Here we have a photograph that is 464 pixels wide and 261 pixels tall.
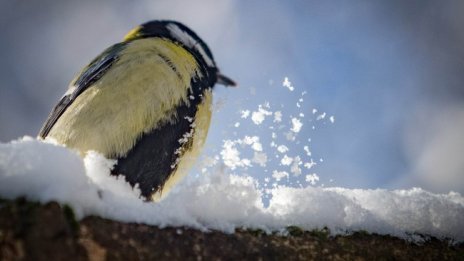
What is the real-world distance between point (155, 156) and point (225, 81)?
1.44 meters

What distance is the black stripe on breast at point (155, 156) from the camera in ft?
7.43

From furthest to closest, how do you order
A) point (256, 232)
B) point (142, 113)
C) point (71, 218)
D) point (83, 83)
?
point (83, 83) → point (142, 113) → point (256, 232) → point (71, 218)

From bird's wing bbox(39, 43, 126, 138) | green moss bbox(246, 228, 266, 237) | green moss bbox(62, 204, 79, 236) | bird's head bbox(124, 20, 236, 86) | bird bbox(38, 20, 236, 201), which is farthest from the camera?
bird's head bbox(124, 20, 236, 86)

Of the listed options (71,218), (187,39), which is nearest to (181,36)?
(187,39)

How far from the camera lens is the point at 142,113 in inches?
88.5

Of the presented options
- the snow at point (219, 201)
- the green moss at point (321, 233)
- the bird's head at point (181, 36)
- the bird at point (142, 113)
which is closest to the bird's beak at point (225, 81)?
the bird's head at point (181, 36)

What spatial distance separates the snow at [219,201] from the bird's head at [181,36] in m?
1.80

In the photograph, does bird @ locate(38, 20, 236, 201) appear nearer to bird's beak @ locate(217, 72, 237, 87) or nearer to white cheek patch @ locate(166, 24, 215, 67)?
white cheek patch @ locate(166, 24, 215, 67)

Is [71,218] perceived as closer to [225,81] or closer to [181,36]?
[181,36]

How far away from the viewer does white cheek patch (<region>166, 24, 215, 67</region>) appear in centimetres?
317

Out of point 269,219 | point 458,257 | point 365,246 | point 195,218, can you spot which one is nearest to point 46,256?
point 195,218

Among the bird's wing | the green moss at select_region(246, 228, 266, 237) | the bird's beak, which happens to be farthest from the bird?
the green moss at select_region(246, 228, 266, 237)

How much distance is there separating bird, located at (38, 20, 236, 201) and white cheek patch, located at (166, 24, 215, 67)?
0.28 meters

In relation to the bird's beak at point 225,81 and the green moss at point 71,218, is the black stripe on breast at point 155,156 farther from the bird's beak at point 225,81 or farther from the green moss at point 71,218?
the green moss at point 71,218
